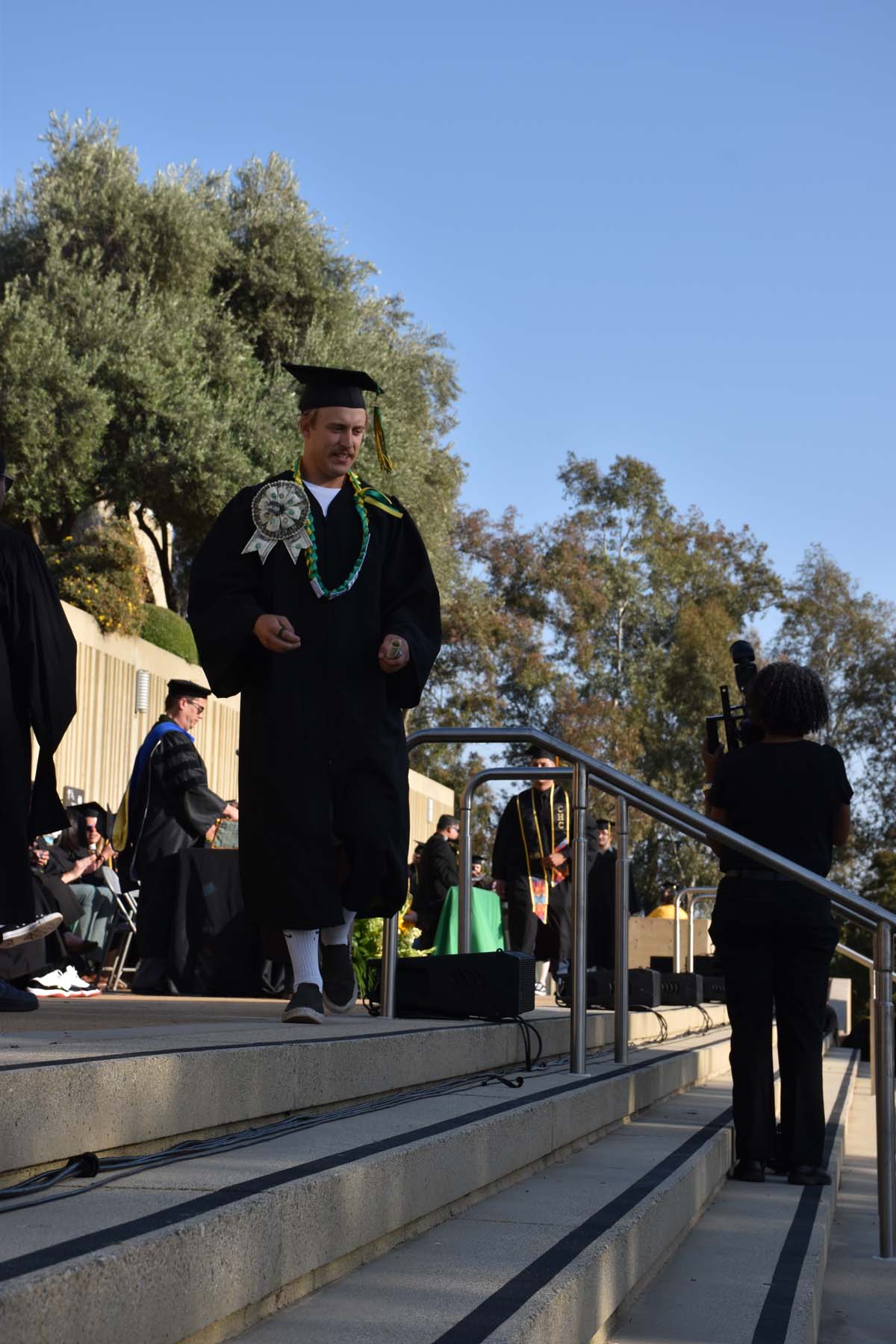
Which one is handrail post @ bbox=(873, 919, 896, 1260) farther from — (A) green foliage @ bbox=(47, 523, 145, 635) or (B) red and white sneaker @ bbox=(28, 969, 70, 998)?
(A) green foliage @ bbox=(47, 523, 145, 635)

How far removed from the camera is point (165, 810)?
747 cm

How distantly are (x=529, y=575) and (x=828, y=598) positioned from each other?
27.5ft

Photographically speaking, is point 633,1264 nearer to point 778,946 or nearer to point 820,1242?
point 820,1242

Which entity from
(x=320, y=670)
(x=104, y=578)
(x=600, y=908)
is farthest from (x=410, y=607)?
(x=104, y=578)

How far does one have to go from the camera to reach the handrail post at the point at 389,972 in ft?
16.1

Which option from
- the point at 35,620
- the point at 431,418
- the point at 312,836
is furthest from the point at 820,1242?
the point at 431,418

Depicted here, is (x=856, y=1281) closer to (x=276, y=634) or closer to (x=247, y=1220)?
(x=276, y=634)

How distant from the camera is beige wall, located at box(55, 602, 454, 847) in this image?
16.2 m

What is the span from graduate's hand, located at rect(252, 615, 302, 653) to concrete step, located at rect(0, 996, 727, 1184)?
982 millimetres

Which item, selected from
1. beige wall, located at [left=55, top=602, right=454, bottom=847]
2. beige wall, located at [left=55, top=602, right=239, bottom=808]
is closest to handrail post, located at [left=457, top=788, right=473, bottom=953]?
beige wall, located at [left=55, top=602, right=239, bottom=808]

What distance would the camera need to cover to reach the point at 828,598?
42.6m

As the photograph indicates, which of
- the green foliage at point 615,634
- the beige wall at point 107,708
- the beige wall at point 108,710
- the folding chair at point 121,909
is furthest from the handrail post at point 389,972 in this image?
the green foliage at point 615,634

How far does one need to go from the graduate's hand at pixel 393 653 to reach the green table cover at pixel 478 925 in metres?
3.29

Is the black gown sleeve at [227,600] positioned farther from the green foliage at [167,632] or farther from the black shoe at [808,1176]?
the green foliage at [167,632]
